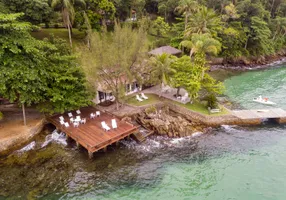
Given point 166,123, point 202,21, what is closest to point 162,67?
point 166,123

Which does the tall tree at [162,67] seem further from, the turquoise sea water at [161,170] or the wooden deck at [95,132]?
the turquoise sea water at [161,170]

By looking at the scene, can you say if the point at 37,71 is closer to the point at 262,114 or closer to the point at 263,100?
the point at 262,114

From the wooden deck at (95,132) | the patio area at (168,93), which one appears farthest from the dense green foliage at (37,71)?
the patio area at (168,93)

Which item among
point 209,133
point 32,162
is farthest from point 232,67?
point 32,162

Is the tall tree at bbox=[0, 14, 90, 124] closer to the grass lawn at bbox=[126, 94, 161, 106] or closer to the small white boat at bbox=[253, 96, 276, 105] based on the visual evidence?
the grass lawn at bbox=[126, 94, 161, 106]

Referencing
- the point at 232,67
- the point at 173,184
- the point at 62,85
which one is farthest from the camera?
the point at 232,67

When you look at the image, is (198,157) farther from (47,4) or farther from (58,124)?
(47,4)

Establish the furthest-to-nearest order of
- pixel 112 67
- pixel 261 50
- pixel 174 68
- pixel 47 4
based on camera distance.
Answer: pixel 261 50, pixel 47 4, pixel 174 68, pixel 112 67

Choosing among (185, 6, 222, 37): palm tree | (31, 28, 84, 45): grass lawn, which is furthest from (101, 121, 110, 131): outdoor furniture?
(185, 6, 222, 37): palm tree
